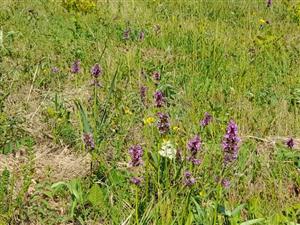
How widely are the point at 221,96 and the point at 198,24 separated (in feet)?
7.44

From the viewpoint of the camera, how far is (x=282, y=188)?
9.17ft

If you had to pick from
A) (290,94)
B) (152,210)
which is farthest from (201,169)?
(290,94)

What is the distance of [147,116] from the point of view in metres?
3.54

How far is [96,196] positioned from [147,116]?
44.0 inches

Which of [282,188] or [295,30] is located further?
[295,30]

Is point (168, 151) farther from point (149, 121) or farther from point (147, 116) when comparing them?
point (147, 116)

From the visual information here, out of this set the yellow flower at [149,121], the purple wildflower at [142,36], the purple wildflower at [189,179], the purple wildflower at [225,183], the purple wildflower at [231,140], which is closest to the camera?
the purple wildflower at [231,140]

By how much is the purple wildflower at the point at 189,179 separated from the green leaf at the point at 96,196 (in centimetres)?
46

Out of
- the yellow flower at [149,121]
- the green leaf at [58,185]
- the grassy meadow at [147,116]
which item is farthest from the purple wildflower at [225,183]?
the green leaf at [58,185]

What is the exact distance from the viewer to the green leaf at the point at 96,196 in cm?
252

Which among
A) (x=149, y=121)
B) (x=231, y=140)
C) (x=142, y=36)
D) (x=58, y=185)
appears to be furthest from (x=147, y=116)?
(x=142, y=36)

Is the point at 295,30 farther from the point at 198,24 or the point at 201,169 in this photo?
the point at 201,169

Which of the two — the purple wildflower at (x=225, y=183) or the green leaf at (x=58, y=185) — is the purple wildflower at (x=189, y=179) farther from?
the green leaf at (x=58, y=185)

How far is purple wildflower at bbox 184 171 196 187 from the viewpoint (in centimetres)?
248
